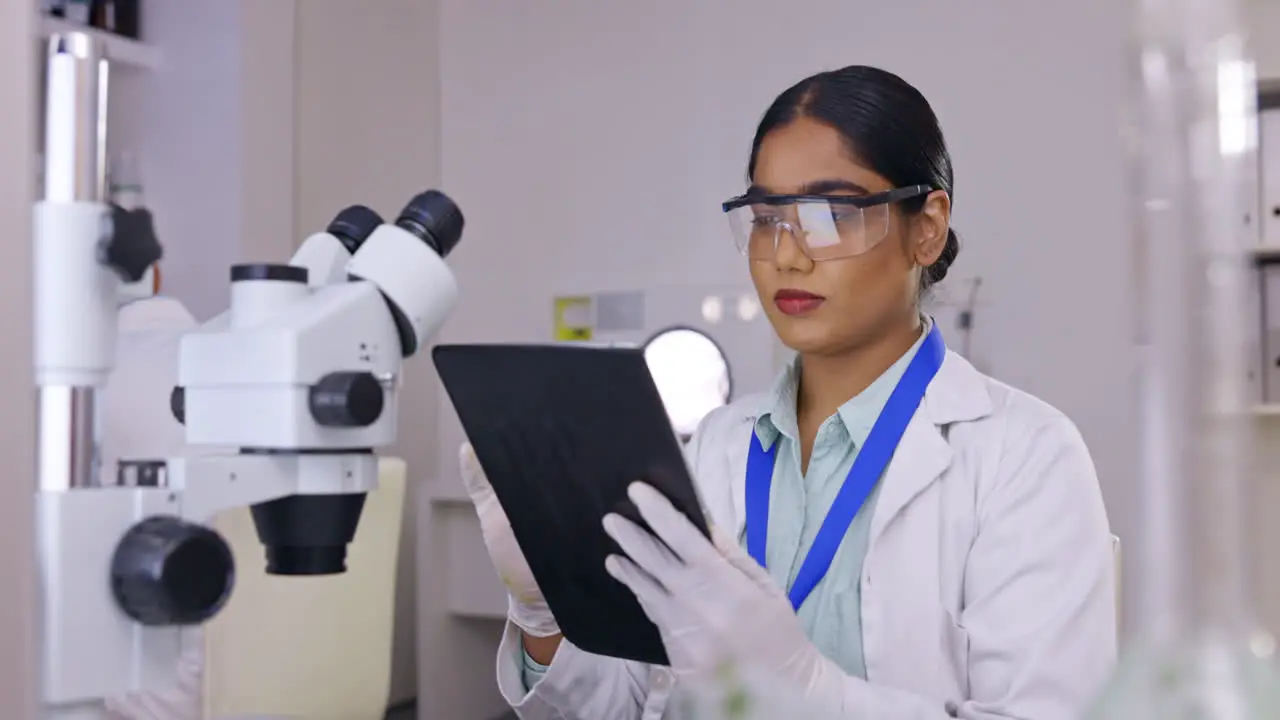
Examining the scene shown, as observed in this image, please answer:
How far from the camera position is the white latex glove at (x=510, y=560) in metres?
1.38

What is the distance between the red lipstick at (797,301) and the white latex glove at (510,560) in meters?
0.42

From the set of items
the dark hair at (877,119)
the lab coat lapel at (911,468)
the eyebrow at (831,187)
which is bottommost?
the lab coat lapel at (911,468)

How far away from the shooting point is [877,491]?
4.77ft

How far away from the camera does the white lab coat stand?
1279mm

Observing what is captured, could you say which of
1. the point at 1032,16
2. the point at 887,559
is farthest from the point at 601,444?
the point at 1032,16

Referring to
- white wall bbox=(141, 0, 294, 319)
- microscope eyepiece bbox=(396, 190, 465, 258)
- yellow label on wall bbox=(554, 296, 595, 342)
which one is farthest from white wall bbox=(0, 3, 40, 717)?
yellow label on wall bbox=(554, 296, 595, 342)

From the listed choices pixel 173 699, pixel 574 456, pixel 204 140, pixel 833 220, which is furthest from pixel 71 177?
pixel 204 140

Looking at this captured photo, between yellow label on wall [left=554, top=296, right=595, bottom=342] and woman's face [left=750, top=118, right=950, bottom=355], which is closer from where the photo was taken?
woman's face [left=750, top=118, right=950, bottom=355]

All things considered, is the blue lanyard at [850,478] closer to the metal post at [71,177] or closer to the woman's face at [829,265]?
the woman's face at [829,265]

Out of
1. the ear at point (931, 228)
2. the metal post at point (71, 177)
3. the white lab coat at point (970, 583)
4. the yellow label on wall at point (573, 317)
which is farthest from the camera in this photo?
the yellow label on wall at point (573, 317)

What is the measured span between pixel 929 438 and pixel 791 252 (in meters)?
0.28

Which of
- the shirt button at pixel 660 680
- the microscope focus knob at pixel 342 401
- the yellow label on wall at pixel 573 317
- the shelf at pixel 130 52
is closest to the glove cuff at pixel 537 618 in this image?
the shirt button at pixel 660 680

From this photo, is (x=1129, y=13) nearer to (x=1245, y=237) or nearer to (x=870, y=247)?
(x=1245, y=237)

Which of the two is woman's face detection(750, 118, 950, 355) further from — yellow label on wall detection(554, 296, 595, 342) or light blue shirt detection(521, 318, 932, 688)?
yellow label on wall detection(554, 296, 595, 342)
